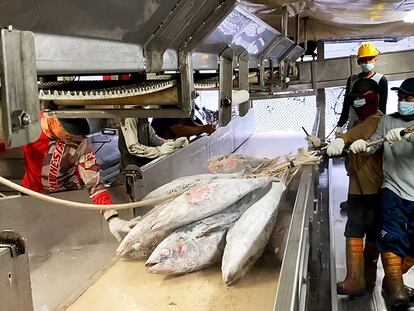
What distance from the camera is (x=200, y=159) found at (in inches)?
115

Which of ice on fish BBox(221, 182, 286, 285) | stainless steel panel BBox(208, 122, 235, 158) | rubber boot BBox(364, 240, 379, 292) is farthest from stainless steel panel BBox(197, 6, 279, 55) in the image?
rubber boot BBox(364, 240, 379, 292)

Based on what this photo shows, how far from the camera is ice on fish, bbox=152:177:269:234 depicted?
1328mm

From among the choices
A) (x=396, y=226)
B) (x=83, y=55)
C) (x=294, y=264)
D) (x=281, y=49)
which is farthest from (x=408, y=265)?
(x=83, y=55)

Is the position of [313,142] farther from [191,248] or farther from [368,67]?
[191,248]

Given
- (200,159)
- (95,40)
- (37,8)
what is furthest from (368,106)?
(37,8)

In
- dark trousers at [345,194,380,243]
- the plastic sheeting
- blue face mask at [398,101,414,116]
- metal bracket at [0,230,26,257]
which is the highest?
the plastic sheeting

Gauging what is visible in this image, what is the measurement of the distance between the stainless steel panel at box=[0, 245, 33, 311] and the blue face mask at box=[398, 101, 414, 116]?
2.43 metres

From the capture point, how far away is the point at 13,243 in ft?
2.06

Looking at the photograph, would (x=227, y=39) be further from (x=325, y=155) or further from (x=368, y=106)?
(x=368, y=106)

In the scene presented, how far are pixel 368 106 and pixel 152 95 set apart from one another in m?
2.13

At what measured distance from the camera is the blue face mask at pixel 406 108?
2.60 m

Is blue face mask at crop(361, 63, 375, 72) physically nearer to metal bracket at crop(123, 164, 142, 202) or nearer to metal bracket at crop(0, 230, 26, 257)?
metal bracket at crop(123, 164, 142, 202)

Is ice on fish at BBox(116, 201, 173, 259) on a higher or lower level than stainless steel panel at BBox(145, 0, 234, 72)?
lower

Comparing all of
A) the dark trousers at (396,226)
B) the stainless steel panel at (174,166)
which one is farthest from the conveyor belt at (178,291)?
the dark trousers at (396,226)
